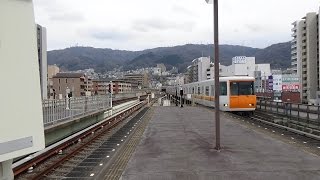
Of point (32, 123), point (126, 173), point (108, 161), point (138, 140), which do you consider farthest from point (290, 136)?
point (32, 123)

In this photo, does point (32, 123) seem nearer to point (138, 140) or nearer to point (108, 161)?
point (108, 161)

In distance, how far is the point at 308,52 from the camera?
431ft

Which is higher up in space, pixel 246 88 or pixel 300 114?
pixel 246 88

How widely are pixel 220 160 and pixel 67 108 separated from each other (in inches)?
405

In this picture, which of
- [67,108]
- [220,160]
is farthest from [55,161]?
[67,108]

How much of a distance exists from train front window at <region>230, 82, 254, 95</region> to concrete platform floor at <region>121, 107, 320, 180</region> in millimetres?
13951

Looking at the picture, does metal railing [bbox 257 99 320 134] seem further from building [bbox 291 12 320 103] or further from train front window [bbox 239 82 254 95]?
building [bbox 291 12 320 103]

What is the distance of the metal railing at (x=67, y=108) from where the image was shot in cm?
1744

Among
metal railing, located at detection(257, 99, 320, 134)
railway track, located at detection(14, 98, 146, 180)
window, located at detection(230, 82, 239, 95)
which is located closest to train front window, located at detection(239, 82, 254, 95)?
window, located at detection(230, 82, 239, 95)

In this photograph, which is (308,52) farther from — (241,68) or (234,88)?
(234,88)

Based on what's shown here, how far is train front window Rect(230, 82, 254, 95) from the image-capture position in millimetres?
32778

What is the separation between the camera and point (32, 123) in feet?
10.6

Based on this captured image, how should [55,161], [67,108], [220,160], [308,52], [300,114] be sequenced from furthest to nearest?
[308,52] → [67,108] → [300,114] → [55,161] → [220,160]

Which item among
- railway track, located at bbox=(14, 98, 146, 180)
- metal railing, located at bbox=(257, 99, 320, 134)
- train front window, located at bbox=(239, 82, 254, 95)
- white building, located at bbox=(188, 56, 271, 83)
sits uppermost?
white building, located at bbox=(188, 56, 271, 83)
